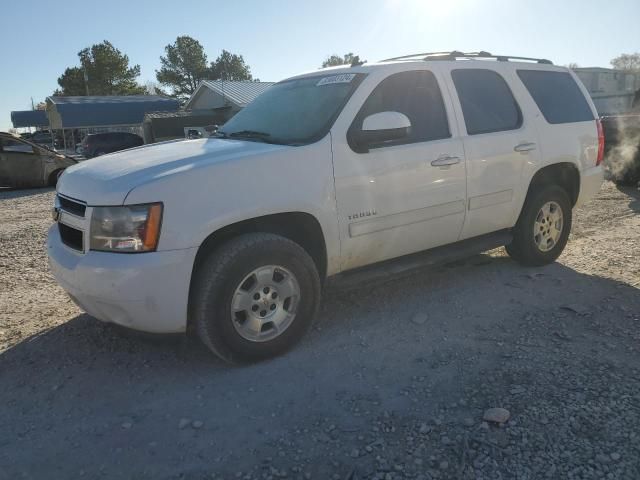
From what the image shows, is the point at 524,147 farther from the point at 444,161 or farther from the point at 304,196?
the point at 304,196

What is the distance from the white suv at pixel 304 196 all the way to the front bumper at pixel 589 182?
42 centimetres

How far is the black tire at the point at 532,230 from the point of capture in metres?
4.86

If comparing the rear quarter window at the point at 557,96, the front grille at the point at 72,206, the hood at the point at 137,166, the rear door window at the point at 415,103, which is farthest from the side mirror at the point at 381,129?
the rear quarter window at the point at 557,96

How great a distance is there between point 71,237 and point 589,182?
16.0 ft

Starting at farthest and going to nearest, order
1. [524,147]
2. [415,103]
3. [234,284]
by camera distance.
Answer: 1. [524,147]
2. [415,103]
3. [234,284]

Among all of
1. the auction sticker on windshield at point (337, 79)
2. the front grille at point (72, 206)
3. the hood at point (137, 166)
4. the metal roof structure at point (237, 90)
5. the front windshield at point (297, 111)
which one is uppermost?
the metal roof structure at point (237, 90)

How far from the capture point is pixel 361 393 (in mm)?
2965

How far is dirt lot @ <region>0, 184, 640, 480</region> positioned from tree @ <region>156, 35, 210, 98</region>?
215ft

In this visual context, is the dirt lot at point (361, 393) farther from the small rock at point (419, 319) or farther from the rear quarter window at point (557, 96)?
the rear quarter window at point (557, 96)

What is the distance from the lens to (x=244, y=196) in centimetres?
312

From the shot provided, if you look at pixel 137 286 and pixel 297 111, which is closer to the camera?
pixel 137 286

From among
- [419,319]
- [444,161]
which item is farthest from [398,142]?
[419,319]

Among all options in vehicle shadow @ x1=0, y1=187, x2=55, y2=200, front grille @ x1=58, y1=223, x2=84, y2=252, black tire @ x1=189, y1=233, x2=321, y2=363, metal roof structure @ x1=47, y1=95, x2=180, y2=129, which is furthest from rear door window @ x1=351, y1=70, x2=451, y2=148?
metal roof structure @ x1=47, y1=95, x2=180, y2=129

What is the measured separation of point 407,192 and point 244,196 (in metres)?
1.32
